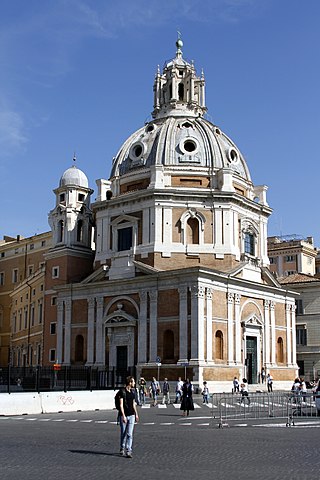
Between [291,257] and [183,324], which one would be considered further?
[291,257]

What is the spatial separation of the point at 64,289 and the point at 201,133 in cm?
1468

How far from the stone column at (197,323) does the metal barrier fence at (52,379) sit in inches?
257

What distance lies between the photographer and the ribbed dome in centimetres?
4841

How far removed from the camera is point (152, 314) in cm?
4303

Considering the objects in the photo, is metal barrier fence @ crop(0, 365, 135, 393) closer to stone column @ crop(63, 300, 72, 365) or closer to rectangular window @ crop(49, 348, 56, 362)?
stone column @ crop(63, 300, 72, 365)

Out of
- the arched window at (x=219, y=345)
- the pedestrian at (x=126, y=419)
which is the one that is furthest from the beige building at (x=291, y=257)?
the pedestrian at (x=126, y=419)

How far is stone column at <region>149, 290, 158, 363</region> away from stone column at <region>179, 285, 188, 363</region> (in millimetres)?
1958

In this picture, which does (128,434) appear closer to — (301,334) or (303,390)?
(303,390)

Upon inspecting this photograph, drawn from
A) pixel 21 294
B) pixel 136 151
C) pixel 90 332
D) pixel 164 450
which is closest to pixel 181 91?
pixel 136 151

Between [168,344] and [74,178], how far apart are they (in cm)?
1657

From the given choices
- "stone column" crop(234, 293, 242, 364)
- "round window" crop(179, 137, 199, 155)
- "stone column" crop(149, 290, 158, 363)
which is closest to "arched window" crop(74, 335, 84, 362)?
"stone column" crop(149, 290, 158, 363)

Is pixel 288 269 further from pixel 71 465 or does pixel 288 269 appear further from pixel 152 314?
pixel 71 465

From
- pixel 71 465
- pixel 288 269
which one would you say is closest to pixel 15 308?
pixel 288 269

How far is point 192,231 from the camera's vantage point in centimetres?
4644
